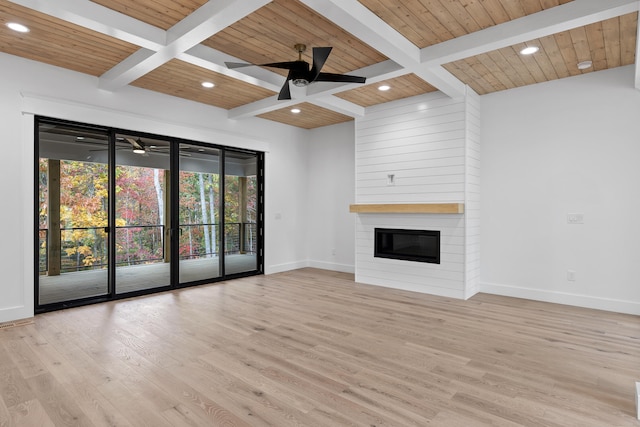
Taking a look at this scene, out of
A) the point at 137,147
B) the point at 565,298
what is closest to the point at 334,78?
the point at 137,147

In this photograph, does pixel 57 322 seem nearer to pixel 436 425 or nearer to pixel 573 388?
pixel 436 425

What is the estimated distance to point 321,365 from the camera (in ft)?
9.33

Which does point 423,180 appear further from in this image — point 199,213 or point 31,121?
point 31,121

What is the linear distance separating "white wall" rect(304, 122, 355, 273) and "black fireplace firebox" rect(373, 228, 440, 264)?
3.69ft

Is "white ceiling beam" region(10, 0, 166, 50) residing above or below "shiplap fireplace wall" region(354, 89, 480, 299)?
above

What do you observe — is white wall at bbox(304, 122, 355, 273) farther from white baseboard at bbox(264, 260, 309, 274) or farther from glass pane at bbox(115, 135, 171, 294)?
glass pane at bbox(115, 135, 171, 294)

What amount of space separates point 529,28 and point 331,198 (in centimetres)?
465

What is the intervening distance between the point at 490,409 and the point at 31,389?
9.95ft

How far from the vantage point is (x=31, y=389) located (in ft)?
8.06

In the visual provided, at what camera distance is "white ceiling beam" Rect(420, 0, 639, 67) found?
9.31ft

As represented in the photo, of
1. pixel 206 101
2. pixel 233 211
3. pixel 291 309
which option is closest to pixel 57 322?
pixel 291 309

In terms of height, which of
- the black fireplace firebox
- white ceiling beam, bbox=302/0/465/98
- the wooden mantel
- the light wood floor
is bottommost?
the light wood floor

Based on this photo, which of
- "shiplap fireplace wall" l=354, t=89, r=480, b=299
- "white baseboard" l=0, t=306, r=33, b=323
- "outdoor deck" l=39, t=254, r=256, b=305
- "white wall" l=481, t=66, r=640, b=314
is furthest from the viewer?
"shiplap fireplace wall" l=354, t=89, r=480, b=299

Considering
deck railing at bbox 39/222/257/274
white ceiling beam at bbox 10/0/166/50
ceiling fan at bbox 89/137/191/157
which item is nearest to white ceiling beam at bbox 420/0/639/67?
white ceiling beam at bbox 10/0/166/50
